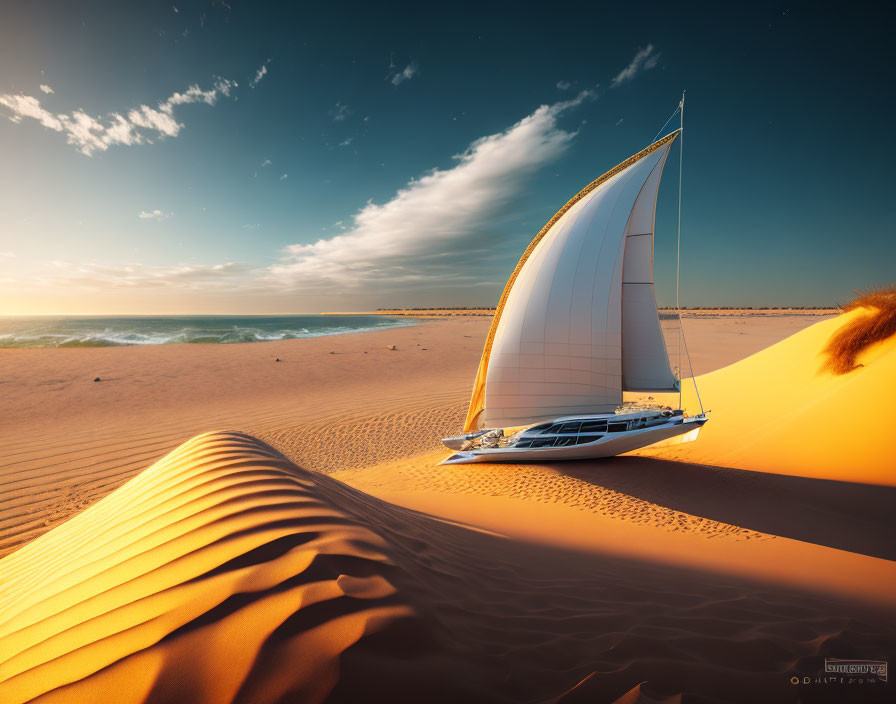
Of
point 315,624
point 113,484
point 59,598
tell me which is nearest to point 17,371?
point 113,484

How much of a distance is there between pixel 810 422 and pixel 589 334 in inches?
224

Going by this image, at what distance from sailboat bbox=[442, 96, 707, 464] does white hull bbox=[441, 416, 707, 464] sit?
0.03 m

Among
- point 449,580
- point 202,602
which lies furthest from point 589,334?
point 202,602

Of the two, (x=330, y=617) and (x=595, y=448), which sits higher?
(x=330, y=617)

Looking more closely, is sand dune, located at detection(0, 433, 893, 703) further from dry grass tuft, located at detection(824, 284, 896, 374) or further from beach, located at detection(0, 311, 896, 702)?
dry grass tuft, located at detection(824, 284, 896, 374)

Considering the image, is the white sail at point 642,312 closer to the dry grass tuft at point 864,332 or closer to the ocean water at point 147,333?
the dry grass tuft at point 864,332

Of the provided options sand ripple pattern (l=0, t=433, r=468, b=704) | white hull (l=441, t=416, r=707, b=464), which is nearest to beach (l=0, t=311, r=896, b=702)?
sand ripple pattern (l=0, t=433, r=468, b=704)

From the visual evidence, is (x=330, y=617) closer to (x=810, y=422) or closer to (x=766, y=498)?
(x=766, y=498)

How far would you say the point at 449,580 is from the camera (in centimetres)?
232

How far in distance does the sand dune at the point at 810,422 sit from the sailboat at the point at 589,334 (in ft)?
6.04

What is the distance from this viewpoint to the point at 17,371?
52.7 ft

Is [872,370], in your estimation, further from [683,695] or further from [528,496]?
[683,695]

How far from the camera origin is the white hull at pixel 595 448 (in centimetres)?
643

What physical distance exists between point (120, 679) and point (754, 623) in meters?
3.64
